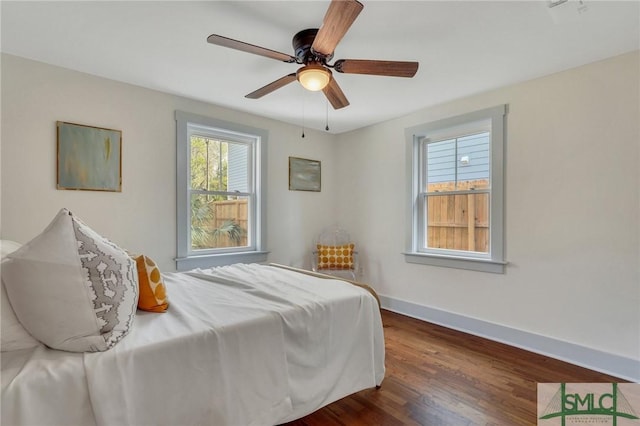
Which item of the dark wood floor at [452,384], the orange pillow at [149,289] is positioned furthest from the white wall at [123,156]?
the dark wood floor at [452,384]

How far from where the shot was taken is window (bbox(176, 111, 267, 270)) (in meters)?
3.09

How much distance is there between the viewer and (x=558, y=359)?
99.1 inches

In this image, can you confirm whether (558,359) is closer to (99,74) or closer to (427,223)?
(427,223)

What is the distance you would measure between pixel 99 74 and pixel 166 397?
263 centimetres

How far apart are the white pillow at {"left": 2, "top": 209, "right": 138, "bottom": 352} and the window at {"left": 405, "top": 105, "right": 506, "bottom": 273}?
299 centimetres

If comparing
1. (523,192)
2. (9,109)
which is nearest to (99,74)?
(9,109)

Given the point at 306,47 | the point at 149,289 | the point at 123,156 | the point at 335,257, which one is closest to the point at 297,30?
the point at 306,47

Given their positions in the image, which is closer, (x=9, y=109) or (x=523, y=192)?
(x=9, y=109)

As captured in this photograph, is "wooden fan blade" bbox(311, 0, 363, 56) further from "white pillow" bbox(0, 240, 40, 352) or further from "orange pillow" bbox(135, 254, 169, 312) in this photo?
"white pillow" bbox(0, 240, 40, 352)

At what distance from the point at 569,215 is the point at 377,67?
6.65ft

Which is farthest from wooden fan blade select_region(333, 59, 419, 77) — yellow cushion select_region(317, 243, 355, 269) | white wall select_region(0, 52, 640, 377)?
yellow cushion select_region(317, 243, 355, 269)

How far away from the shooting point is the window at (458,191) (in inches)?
115

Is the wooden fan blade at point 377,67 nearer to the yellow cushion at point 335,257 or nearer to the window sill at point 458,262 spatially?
the window sill at point 458,262

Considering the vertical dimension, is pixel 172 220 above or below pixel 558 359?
above
